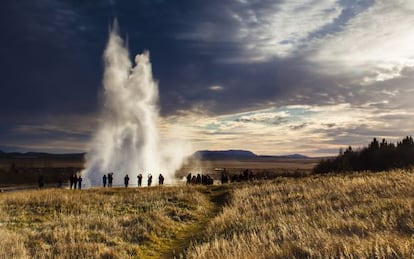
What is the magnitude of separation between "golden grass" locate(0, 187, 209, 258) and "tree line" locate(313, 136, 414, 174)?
153 feet

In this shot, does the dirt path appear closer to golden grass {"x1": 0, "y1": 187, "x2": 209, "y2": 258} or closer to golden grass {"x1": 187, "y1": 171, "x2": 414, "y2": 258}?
golden grass {"x1": 0, "y1": 187, "x2": 209, "y2": 258}

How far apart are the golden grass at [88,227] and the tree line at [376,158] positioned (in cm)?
4661

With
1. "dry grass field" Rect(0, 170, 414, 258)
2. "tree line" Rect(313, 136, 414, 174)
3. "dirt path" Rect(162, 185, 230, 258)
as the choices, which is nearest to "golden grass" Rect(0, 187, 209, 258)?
"dry grass field" Rect(0, 170, 414, 258)

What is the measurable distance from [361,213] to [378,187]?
278 inches

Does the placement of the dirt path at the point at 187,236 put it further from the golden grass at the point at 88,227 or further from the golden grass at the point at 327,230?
the golden grass at the point at 327,230

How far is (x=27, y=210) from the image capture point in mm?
24281

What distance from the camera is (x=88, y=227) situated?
16.9 metres

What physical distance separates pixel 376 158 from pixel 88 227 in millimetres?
65757

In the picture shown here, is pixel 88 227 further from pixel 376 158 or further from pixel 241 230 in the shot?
pixel 376 158

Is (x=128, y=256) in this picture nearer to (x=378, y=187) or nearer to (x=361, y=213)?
(x=361, y=213)

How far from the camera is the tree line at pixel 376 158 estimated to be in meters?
66.3

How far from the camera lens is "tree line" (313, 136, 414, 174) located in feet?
218

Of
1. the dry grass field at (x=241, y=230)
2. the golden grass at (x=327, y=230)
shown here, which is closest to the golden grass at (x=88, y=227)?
the dry grass field at (x=241, y=230)

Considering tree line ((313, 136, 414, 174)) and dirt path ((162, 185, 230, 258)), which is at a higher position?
tree line ((313, 136, 414, 174))
